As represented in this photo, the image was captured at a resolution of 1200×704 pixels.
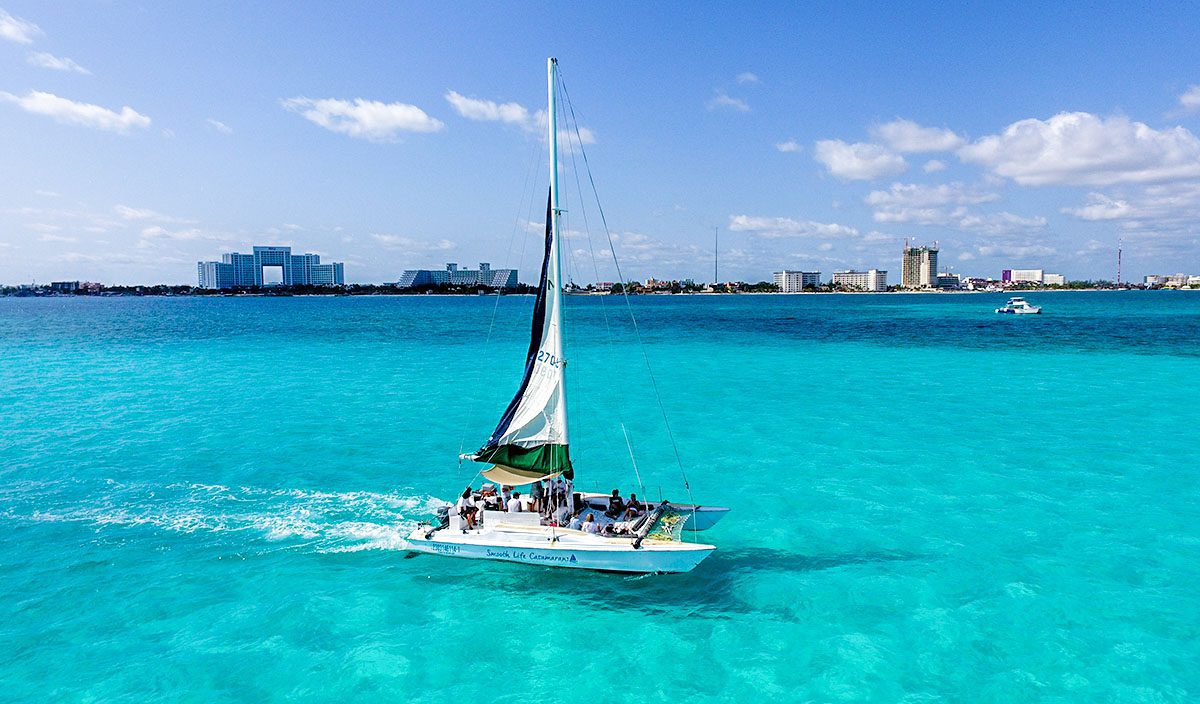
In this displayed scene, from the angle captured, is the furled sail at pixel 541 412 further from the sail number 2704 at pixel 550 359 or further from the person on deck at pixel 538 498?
the person on deck at pixel 538 498

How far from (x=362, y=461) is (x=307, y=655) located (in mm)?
18139

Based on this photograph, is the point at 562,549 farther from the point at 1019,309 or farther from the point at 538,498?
the point at 1019,309

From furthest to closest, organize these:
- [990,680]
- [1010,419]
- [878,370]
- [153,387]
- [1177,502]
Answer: [878,370] < [153,387] < [1010,419] < [1177,502] < [990,680]

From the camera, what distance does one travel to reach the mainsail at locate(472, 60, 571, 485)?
2152cm

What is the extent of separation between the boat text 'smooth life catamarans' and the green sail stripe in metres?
0.03

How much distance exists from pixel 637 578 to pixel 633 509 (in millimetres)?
2146

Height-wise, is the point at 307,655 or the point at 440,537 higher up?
the point at 440,537

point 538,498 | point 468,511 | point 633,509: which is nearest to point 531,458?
point 538,498

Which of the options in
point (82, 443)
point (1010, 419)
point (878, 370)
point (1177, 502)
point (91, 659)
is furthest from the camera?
point (878, 370)

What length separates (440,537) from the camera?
21.1 m

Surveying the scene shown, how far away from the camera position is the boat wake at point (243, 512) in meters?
24.8

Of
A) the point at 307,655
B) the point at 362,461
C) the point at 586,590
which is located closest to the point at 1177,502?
the point at 586,590

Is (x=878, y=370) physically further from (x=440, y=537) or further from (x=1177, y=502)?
(x=440, y=537)

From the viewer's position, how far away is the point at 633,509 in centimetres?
2175
